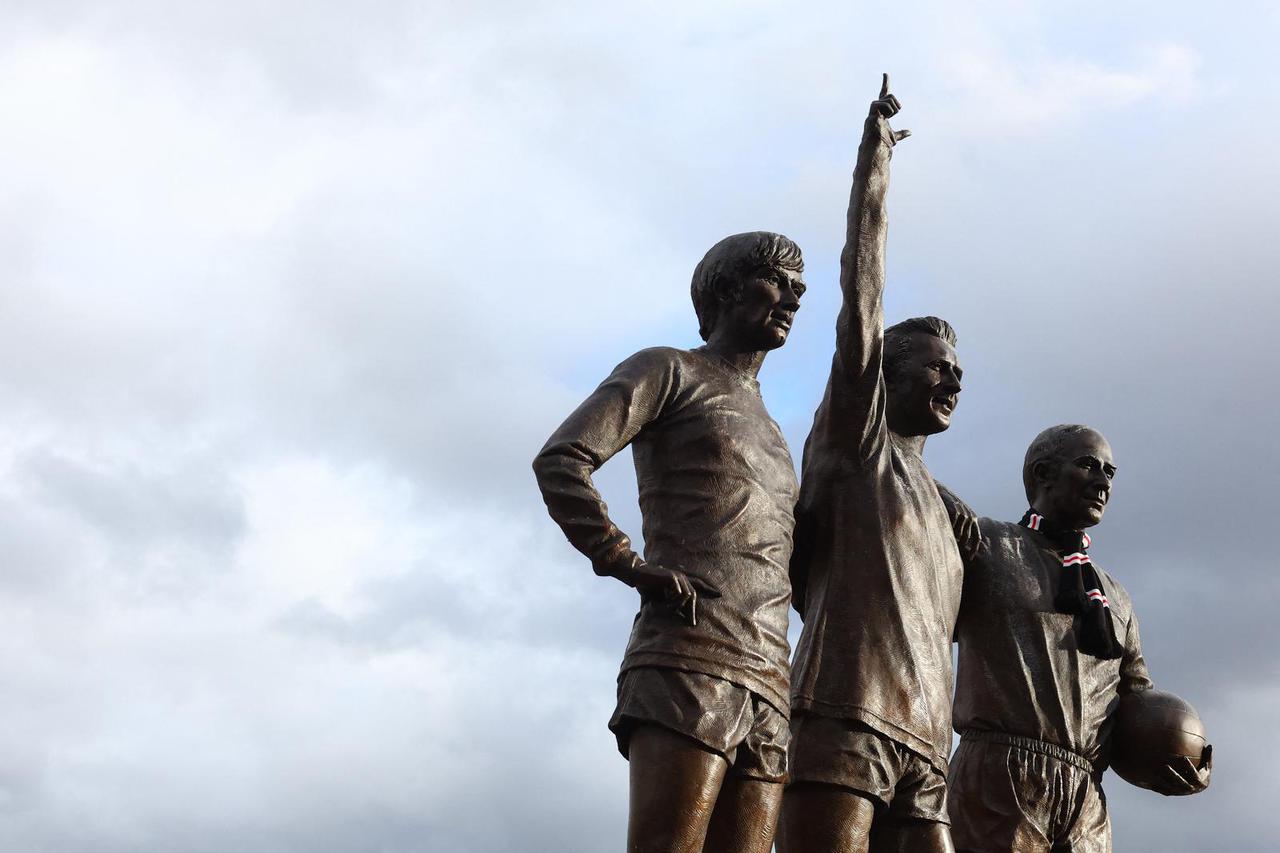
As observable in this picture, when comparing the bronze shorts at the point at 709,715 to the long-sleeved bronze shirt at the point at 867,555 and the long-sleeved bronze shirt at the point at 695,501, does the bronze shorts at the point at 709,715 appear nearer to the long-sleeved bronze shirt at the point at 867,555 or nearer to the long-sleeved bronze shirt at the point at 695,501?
the long-sleeved bronze shirt at the point at 695,501

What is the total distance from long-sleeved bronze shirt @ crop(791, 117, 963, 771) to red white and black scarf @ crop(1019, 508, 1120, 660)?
1.60 meters

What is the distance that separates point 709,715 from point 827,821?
116cm

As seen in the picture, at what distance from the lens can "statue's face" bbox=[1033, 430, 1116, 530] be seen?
12.3 meters

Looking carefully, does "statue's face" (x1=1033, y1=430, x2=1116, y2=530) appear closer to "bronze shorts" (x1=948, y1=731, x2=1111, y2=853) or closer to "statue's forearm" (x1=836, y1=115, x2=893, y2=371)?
"bronze shorts" (x1=948, y1=731, x2=1111, y2=853)

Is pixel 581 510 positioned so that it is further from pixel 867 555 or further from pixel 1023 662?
pixel 1023 662

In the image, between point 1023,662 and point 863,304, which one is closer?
point 863,304

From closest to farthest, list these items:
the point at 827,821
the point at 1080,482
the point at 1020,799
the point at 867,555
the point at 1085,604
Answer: the point at 827,821, the point at 867,555, the point at 1020,799, the point at 1085,604, the point at 1080,482

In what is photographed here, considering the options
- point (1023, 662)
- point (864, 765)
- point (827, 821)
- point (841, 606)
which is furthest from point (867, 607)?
point (1023, 662)

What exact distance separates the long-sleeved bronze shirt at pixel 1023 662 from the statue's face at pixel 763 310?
2532 millimetres

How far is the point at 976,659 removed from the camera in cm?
1177

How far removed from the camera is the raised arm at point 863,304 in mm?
9984

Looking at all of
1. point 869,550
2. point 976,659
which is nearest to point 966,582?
point 976,659

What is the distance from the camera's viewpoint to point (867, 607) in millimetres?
9977

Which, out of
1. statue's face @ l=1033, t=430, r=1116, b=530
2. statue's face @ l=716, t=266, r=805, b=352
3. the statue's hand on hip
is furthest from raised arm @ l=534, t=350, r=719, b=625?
statue's face @ l=1033, t=430, r=1116, b=530
